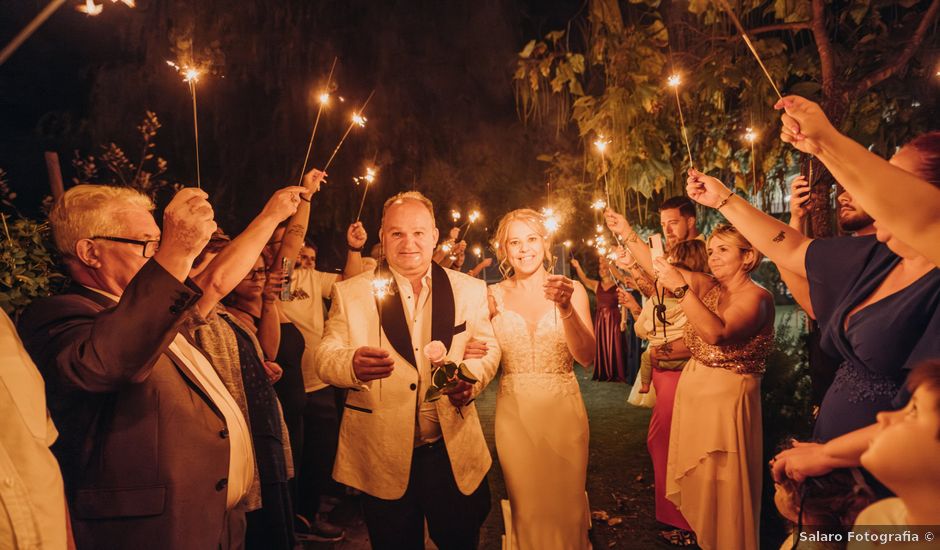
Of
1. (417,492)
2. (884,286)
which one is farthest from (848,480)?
(417,492)

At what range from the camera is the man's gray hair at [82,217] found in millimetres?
2295

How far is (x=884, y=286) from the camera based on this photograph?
6.40 feet

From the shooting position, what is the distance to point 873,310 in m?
1.91

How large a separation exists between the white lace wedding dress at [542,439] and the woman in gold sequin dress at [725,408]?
918 millimetres

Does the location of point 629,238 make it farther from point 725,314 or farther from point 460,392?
point 460,392

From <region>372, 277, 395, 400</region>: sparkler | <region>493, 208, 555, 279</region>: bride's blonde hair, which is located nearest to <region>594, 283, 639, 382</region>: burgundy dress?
<region>493, 208, 555, 279</region>: bride's blonde hair

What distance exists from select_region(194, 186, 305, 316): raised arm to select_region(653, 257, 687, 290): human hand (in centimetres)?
257

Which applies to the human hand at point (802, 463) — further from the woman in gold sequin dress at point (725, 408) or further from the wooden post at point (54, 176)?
the wooden post at point (54, 176)

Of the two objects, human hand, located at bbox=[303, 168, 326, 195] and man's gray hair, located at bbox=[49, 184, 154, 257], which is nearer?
man's gray hair, located at bbox=[49, 184, 154, 257]

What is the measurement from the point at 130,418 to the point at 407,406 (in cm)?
145

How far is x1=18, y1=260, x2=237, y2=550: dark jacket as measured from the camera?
1.86 meters

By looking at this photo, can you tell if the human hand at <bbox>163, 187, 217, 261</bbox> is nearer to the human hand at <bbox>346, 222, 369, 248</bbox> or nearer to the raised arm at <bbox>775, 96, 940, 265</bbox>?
the raised arm at <bbox>775, 96, 940, 265</bbox>

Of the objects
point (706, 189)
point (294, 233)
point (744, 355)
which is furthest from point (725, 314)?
point (294, 233)

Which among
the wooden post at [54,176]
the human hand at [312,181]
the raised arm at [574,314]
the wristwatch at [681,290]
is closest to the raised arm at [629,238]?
the wristwatch at [681,290]
